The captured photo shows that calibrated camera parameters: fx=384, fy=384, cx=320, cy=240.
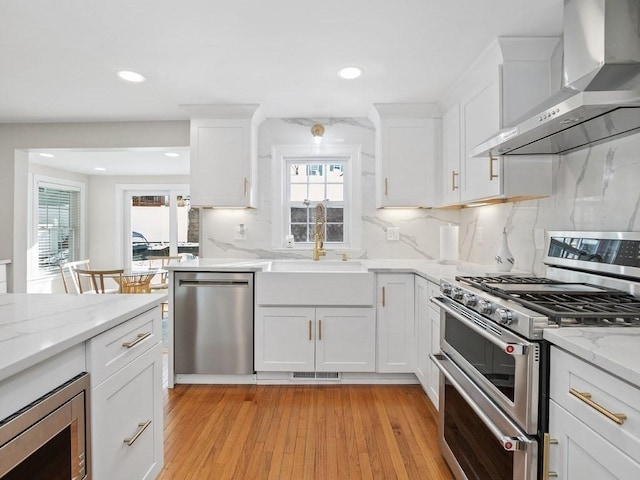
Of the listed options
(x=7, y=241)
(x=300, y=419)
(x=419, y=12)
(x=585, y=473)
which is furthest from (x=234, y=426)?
(x=7, y=241)

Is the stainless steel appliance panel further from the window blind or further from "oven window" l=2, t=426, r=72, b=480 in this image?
the window blind

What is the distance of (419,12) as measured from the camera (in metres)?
1.89

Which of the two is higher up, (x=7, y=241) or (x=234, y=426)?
(x=7, y=241)

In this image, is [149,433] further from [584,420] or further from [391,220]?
[391,220]

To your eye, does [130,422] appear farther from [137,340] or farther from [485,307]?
[485,307]

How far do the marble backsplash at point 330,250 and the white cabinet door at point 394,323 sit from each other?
0.71 meters

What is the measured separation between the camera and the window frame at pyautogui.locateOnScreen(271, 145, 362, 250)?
11.7ft

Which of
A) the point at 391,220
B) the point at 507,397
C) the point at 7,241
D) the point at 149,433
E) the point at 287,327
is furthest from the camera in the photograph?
the point at 7,241

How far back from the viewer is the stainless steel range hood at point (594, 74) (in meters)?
1.39

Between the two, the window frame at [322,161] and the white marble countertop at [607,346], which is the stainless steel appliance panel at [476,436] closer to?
the white marble countertop at [607,346]

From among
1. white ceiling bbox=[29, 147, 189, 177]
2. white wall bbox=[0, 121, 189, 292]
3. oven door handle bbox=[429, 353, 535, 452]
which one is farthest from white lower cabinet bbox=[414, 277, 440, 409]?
white ceiling bbox=[29, 147, 189, 177]

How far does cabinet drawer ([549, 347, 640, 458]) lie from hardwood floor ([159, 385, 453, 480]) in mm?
1024

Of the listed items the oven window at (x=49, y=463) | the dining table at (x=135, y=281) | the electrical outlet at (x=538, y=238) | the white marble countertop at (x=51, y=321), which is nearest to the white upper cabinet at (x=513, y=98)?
the electrical outlet at (x=538, y=238)

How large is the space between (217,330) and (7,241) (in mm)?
2561
